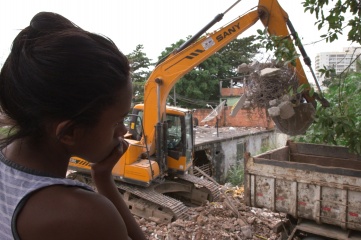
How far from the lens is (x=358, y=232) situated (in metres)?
3.56

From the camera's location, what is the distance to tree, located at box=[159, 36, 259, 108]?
21.1m

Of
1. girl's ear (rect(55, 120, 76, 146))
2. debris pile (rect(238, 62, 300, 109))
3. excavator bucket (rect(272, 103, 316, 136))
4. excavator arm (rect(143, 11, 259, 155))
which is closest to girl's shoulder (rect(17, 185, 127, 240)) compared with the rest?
girl's ear (rect(55, 120, 76, 146))

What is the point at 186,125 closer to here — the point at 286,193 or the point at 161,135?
the point at 161,135

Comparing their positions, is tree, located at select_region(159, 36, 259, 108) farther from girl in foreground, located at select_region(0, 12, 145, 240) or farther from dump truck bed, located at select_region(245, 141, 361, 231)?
girl in foreground, located at select_region(0, 12, 145, 240)

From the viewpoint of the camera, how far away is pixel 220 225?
227 inches

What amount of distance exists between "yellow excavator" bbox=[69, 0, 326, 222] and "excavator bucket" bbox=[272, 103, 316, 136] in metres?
1.66

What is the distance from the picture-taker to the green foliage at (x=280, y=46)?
296 centimetres

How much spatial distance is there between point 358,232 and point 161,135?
155 inches

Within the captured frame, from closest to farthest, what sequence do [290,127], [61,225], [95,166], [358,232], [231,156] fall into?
1. [61,225]
2. [95,166]
3. [358,232]
4. [290,127]
5. [231,156]

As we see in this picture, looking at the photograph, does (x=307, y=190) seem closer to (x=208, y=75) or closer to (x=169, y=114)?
(x=169, y=114)

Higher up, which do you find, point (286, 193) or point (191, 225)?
point (286, 193)

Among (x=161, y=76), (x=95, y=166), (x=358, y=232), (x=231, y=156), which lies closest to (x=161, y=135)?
(x=161, y=76)

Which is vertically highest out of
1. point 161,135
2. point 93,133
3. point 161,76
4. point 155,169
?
point 161,76

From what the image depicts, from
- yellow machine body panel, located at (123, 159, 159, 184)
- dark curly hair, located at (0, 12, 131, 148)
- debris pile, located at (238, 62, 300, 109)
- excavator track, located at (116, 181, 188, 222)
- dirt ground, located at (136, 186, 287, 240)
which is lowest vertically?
dirt ground, located at (136, 186, 287, 240)
